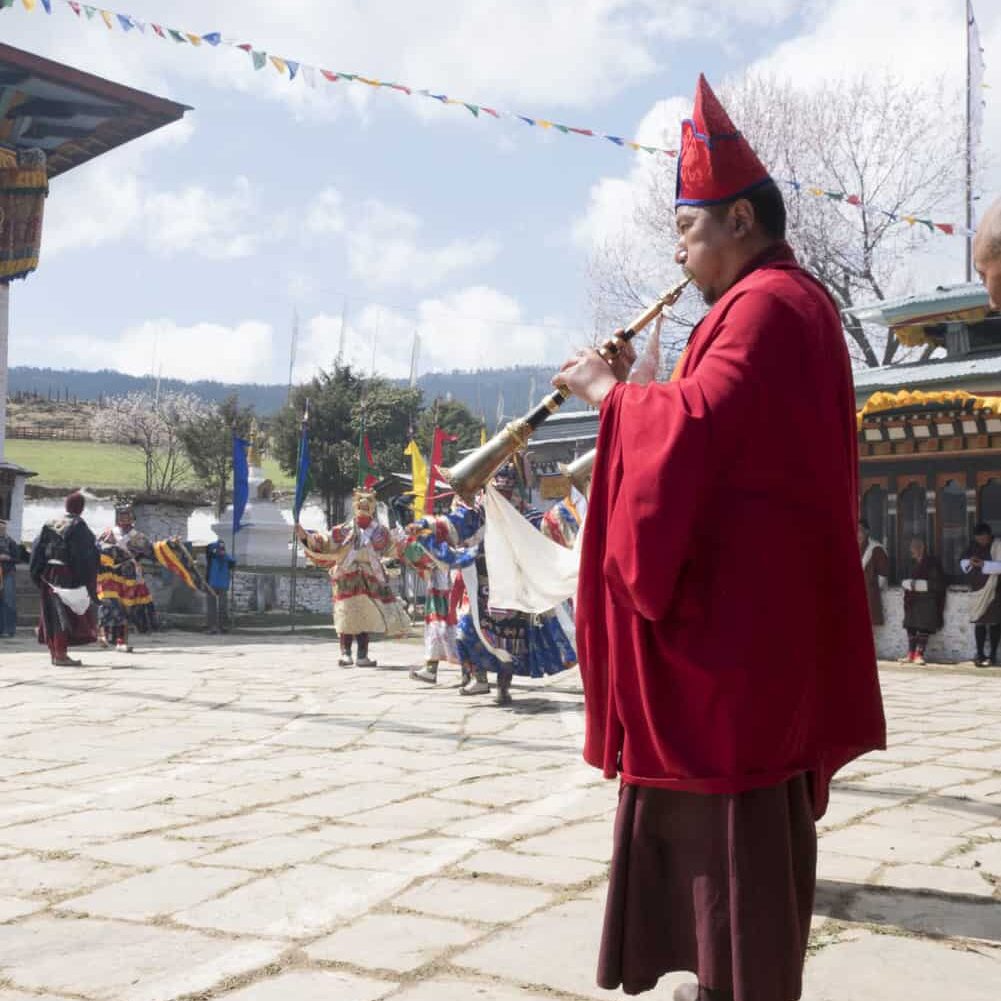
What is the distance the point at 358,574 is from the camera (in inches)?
523

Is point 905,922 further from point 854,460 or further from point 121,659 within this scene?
point 121,659

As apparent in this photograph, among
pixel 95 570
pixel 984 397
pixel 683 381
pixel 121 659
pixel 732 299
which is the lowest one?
pixel 121 659

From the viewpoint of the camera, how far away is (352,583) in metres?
13.2

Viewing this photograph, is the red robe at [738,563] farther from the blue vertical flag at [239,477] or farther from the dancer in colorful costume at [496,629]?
the blue vertical flag at [239,477]

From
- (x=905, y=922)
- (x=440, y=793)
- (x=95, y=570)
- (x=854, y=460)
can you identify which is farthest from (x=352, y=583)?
(x=854, y=460)

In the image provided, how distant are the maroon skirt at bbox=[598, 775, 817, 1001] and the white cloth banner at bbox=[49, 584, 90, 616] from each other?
1135 cm

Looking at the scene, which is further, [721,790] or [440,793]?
[440,793]

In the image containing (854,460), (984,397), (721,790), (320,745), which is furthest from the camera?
(984,397)

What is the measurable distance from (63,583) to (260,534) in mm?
15710

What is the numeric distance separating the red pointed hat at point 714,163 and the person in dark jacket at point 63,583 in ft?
37.0

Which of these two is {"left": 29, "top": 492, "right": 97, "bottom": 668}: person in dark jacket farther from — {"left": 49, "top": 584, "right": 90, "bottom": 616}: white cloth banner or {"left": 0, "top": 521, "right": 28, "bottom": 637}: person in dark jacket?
{"left": 0, "top": 521, "right": 28, "bottom": 637}: person in dark jacket

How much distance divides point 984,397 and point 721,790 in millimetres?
13614

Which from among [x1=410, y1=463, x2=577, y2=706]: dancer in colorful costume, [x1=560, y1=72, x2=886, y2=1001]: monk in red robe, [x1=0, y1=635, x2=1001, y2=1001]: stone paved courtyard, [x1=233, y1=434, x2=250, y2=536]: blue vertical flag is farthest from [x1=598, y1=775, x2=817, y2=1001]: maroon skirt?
[x1=233, y1=434, x2=250, y2=536]: blue vertical flag

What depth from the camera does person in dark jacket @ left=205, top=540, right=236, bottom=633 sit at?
19656 millimetres
